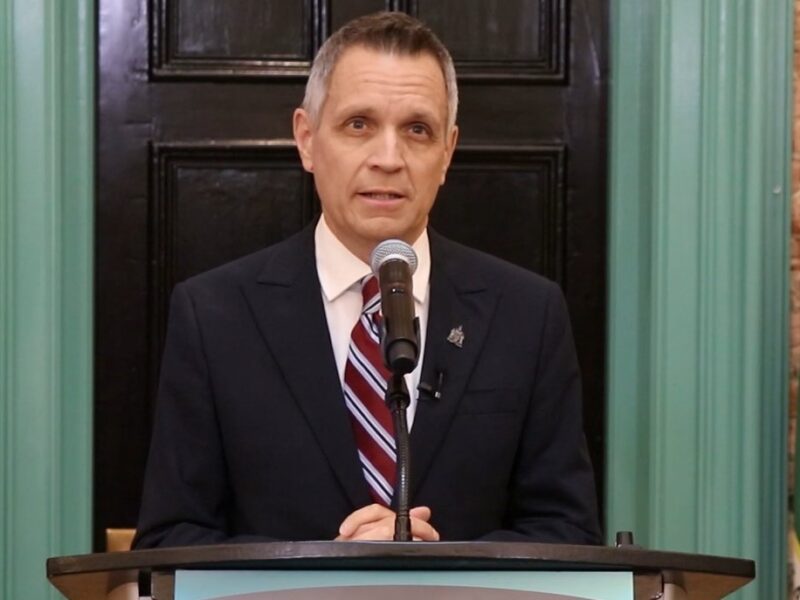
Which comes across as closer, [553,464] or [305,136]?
[553,464]

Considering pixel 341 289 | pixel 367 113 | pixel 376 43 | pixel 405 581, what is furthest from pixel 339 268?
pixel 405 581

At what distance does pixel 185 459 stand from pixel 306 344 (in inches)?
10.5

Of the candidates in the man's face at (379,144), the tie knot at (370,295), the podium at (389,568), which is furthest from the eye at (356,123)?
the podium at (389,568)

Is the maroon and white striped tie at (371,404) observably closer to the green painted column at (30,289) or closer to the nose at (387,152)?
the nose at (387,152)

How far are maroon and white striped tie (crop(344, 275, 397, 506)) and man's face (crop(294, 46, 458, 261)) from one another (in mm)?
120

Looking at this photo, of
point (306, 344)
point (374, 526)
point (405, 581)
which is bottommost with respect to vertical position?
point (374, 526)

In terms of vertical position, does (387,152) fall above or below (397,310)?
above

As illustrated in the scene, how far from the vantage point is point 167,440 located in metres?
2.23

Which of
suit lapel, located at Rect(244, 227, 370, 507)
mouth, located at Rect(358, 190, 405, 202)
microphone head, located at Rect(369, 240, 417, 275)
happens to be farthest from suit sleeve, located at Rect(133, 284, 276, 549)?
microphone head, located at Rect(369, 240, 417, 275)

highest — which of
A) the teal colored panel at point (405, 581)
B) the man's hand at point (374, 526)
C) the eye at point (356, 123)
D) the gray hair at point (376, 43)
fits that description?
the gray hair at point (376, 43)

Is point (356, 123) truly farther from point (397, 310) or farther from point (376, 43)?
point (397, 310)

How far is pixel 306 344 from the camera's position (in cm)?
231

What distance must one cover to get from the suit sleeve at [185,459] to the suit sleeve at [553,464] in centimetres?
45

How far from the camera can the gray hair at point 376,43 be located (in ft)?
7.66
